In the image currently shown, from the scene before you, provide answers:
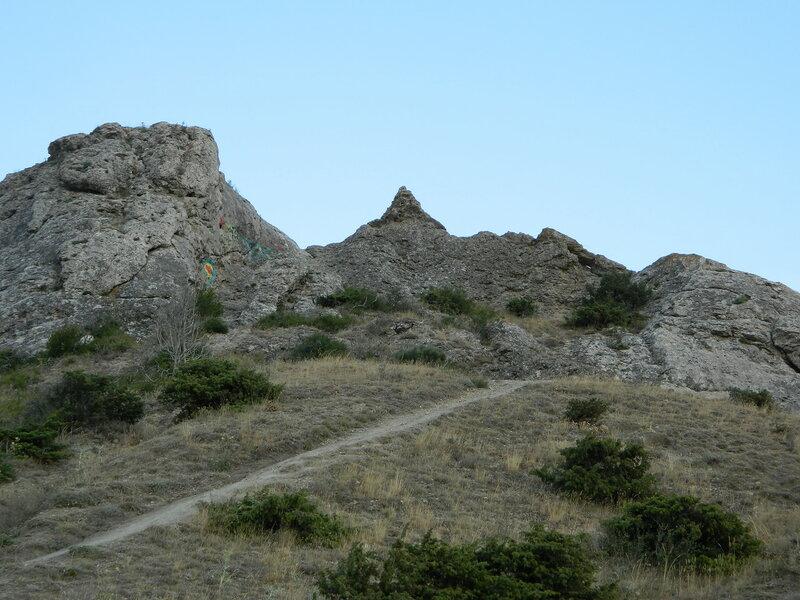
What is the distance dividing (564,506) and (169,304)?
15311mm

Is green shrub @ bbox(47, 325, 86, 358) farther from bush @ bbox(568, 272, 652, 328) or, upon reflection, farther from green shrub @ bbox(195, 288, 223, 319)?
bush @ bbox(568, 272, 652, 328)

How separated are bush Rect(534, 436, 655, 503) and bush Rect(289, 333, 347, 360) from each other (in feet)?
34.5

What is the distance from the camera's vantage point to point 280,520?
10758 millimetres

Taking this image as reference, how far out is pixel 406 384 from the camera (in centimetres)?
2062

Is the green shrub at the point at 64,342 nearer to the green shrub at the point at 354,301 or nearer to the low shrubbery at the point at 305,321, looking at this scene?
the low shrubbery at the point at 305,321

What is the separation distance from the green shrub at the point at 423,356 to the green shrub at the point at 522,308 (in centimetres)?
771

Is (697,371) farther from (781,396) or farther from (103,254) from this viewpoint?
(103,254)

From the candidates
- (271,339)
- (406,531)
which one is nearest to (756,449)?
(406,531)

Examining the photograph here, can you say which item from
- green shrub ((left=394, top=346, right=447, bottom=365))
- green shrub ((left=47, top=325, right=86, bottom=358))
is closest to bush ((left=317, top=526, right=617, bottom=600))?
green shrub ((left=394, top=346, right=447, bottom=365))

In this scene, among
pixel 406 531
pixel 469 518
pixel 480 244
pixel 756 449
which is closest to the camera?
pixel 406 531

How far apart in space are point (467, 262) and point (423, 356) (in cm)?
1116

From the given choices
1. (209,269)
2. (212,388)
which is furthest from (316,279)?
(212,388)

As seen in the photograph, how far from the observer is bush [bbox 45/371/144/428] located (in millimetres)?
17406

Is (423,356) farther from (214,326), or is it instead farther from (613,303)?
(613,303)
